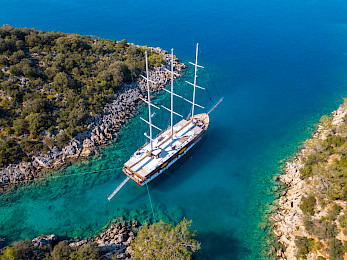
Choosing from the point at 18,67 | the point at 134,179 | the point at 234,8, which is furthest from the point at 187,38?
the point at 134,179

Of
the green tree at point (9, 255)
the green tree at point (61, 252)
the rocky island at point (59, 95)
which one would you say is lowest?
the green tree at point (61, 252)

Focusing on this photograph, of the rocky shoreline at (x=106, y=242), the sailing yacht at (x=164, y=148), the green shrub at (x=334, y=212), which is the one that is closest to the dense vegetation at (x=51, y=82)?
the sailing yacht at (x=164, y=148)

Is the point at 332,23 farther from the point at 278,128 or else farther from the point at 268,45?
the point at 278,128

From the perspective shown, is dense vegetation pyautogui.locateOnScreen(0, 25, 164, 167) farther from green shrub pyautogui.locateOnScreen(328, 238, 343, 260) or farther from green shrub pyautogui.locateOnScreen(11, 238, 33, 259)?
green shrub pyautogui.locateOnScreen(328, 238, 343, 260)

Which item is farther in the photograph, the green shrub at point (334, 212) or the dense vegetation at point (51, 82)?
the dense vegetation at point (51, 82)

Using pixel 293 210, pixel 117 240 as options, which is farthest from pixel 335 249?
pixel 117 240

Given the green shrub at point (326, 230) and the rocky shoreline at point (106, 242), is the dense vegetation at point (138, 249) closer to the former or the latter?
the rocky shoreline at point (106, 242)

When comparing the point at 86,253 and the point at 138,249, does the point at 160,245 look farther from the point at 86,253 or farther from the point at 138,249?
the point at 86,253

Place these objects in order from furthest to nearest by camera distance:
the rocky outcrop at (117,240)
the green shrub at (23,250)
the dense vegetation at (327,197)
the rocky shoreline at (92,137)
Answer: the rocky shoreline at (92,137)
the rocky outcrop at (117,240)
the dense vegetation at (327,197)
the green shrub at (23,250)
